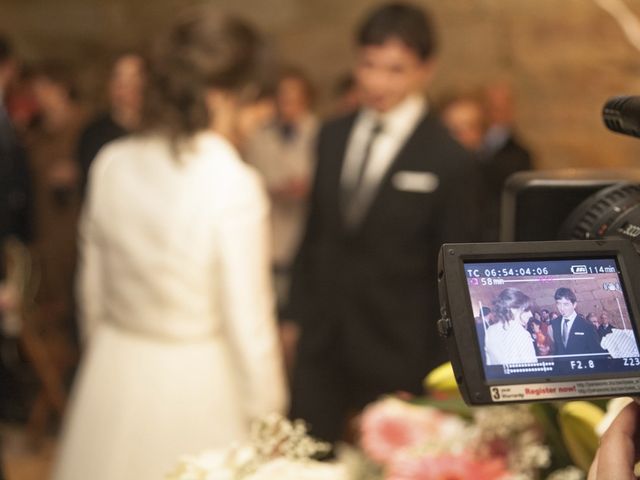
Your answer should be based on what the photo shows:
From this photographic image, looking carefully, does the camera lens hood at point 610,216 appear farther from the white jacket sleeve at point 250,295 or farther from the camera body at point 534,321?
the white jacket sleeve at point 250,295

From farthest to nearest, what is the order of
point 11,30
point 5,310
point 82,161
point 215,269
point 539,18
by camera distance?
point 11,30, point 539,18, point 5,310, point 82,161, point 215,269

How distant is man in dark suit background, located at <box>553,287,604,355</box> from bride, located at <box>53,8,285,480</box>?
1236 mm

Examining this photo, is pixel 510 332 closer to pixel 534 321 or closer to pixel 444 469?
pixel 534 321

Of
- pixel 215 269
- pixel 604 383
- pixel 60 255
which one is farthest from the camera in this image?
pixel 60 255

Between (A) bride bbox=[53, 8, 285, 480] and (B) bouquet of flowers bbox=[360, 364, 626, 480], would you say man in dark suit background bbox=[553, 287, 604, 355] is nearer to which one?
(B) bouquet of flowers bbox=[360, 364, 626, 480]

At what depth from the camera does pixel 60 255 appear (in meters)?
4.04

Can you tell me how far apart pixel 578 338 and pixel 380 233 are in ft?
5.48

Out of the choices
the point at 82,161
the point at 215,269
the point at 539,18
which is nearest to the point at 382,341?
the point at 215,269

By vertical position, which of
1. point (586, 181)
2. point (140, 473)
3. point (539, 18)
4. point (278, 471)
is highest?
point (539, 18)

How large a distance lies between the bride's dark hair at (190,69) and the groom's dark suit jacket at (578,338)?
1.34 m

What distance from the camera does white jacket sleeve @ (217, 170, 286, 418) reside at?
6.48ft

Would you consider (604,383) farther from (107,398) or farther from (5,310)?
(5,310)

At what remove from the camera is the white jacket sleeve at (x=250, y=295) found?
198cm

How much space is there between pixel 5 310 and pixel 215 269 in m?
1.93
